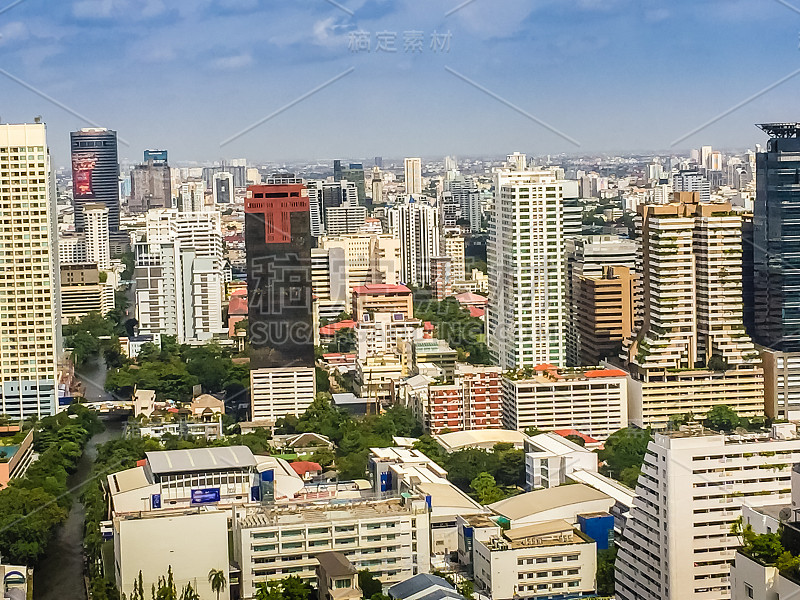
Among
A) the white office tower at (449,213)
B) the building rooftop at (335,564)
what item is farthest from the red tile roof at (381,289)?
the building rooftop at (335,564)

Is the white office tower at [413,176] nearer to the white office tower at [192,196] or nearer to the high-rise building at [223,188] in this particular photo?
the high-rise building at [223,188]

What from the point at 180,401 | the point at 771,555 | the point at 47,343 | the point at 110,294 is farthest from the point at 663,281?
the point at 110,294

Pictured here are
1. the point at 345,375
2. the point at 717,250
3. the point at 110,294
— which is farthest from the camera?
the point at 110,294

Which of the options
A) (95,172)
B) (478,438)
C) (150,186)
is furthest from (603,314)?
(95,172)

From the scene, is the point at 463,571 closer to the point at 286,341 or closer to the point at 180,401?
the point at 286,341

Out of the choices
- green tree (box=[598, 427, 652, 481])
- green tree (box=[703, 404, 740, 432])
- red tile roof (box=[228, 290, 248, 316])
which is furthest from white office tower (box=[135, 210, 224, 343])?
green tree (box=[703, 404, 740, 432])

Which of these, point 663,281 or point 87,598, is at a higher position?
point 663,281
